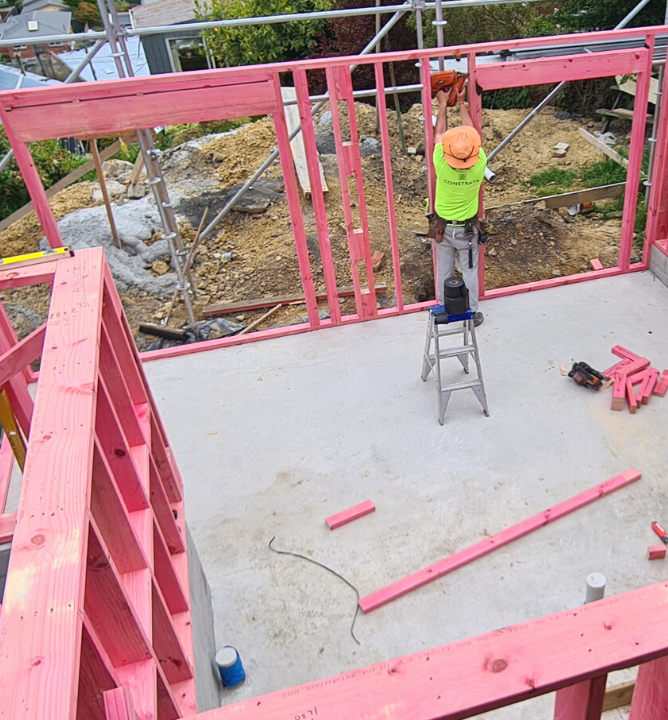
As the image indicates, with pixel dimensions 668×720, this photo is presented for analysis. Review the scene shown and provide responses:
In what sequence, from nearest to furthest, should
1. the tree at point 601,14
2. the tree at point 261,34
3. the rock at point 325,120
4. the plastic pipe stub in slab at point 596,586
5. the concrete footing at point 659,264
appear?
1. the plastic pipe stub in slab at point 596,586
2. the concrete footing at point 659,264
3. the rock at point 325,120
4. the tree at point 601,14
5. the tree at point 261,34

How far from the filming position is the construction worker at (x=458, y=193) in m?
5.35

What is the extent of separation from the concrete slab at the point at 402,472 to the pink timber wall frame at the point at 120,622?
1.12 meters

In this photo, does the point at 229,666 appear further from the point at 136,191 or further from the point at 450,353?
the point at 136,191

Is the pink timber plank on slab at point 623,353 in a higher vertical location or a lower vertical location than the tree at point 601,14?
lower

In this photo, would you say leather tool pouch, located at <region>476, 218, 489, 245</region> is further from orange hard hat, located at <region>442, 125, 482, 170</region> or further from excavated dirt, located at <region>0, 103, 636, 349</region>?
excavated dirt, located at <region>0, 103, 636, 349</region>

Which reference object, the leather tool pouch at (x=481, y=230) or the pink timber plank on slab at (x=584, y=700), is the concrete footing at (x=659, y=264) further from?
the pink timber plank on slab at (x=584, y=700)

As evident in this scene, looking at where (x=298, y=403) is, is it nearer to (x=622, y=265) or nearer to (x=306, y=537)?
(x=306, y=537)

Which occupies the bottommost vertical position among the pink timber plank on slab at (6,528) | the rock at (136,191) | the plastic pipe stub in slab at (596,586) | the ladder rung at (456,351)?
the rock at (136,191)

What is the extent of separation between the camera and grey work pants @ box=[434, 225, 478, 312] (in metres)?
5.94

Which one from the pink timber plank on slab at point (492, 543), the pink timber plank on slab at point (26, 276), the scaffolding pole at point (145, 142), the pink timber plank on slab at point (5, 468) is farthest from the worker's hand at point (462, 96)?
the pink timber plank on slab at point (5, 468)

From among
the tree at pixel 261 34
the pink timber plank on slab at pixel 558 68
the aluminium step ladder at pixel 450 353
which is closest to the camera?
the aluminium step ladder at pixel 450 353

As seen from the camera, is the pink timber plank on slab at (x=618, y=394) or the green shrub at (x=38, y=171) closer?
the pink timber plank on slab at (x=618, y=394)

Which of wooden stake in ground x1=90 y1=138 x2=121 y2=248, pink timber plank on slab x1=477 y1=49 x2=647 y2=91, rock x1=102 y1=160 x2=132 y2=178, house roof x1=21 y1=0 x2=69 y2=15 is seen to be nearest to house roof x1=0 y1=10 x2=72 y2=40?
house roof x1=21 y1=0 x2=69 y2=15

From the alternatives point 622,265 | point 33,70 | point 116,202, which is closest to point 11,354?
point 622,265
